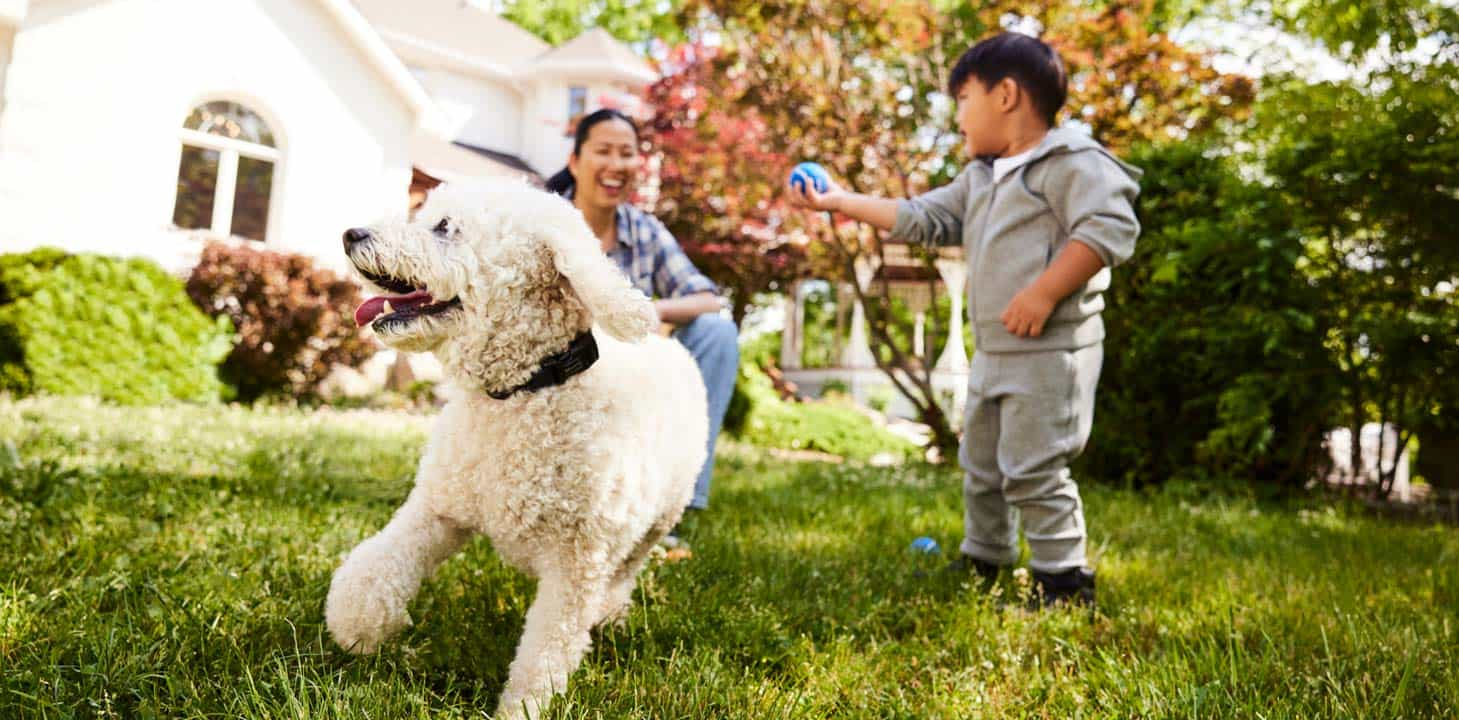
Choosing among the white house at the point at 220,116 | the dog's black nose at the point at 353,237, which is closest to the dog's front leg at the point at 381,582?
the dog's black nose at the point at 353,237

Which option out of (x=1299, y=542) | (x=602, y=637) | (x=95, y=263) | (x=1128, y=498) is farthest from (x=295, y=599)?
(x=95, y=263)

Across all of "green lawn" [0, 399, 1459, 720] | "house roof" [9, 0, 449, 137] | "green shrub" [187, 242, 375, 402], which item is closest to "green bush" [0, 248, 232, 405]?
"green shrub" [187, 242, 375, 402]

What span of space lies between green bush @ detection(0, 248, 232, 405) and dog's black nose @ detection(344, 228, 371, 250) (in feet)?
17.5

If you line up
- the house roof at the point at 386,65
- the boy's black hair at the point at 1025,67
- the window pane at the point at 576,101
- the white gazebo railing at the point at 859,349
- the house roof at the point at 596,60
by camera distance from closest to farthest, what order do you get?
the boy's black hair at the point at 1025,67 → the house roof at the point at 386,65 → the house roof at the point at 596,60 → the window pane at the point at 576,101 → the white gazebo railing at the point at 859,349

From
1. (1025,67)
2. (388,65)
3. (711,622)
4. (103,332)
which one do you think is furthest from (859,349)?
(711,622)

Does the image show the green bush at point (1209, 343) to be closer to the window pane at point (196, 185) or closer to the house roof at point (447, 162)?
the house roof at point (447, 162)

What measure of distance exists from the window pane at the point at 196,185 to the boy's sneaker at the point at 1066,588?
3.66 meters

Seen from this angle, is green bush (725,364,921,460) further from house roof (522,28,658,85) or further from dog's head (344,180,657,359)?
dog's head (344,180,657,359)

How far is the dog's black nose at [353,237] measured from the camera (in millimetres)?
1716

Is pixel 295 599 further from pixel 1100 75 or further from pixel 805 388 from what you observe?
pixel 805 388

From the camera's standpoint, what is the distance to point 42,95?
321 centimetres

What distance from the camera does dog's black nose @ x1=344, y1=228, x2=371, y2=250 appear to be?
1.72m

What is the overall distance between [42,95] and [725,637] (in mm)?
3231

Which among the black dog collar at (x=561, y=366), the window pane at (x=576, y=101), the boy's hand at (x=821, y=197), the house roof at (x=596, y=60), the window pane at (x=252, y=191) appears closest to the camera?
the black dog collar at (x=561, y=366)
